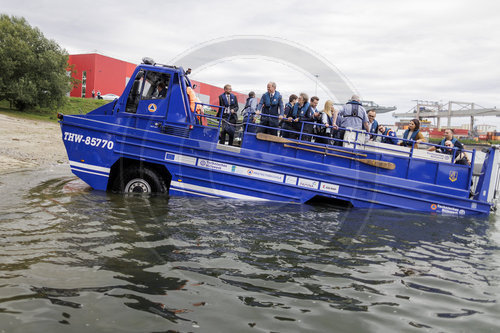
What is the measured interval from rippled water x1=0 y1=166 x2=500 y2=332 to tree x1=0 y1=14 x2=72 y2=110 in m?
22.2

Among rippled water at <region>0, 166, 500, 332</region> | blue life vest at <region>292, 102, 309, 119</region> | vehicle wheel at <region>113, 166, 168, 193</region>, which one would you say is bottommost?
rippled water at <region>0, 166, 500, 332</region>

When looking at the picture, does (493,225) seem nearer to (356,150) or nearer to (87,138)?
(356,150)

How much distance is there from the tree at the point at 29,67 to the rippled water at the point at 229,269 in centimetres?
2217

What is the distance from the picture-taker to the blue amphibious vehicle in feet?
24.3

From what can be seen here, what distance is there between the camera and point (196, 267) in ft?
13.7

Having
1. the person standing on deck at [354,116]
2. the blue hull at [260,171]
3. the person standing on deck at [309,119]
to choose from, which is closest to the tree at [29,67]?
the blue hull at [260,171]

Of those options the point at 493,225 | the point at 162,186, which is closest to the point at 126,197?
the point at 162,186

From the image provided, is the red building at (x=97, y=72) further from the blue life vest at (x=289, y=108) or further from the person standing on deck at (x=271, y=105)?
the person standing on deck at (x=271, y=105)

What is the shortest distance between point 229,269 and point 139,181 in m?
4.01

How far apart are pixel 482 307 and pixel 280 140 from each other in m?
4.64

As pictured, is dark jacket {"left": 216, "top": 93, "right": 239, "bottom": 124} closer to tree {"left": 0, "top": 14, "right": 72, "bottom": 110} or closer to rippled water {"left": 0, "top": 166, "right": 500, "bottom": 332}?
rippled water {"left": 0, "top": 166, "right": 500, "bottom": 332}

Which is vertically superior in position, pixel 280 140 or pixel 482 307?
pixel 280 140

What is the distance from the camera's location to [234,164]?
7.50 m

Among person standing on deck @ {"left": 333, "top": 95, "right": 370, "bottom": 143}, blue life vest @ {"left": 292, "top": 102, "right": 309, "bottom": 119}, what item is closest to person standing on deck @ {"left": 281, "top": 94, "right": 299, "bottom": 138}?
blue life vest @ {"left": 292, "top": 102, "right": 309, "bottom": 119}
